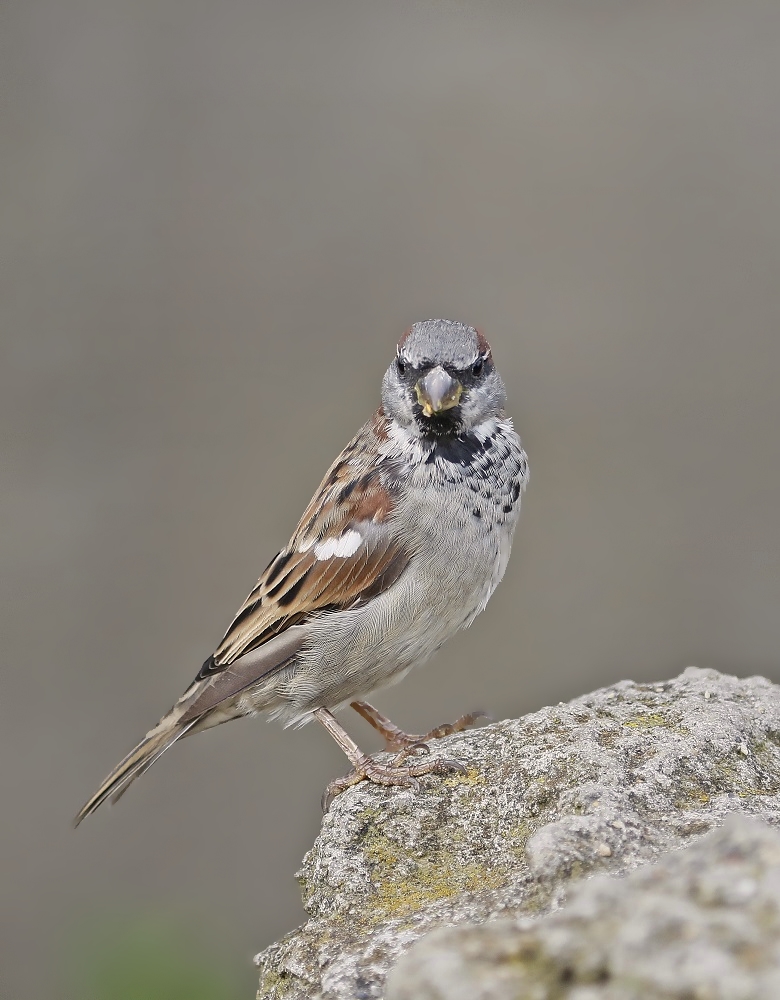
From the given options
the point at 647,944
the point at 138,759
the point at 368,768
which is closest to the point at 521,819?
the point at 368,768

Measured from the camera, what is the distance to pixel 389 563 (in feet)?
12.4

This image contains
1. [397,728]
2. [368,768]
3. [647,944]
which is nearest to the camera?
[647,944]

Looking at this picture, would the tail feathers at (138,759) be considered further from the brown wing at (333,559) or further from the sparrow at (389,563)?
the brown wing at (333,559)

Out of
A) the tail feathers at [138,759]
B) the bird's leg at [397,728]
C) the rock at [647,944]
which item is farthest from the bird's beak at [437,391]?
the rock at [647,944]

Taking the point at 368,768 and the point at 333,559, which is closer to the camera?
the point at 368,768

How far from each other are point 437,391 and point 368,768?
1.28m

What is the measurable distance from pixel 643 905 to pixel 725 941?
0.12 meters

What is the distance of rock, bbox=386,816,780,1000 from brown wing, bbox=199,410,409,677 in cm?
223

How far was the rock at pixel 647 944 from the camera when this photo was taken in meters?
1.35

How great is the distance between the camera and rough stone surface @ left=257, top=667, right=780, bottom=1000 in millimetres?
2301

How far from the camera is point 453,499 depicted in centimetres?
379

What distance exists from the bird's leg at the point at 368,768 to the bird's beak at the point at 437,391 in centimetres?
116

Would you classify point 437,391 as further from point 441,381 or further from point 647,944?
point 647,944

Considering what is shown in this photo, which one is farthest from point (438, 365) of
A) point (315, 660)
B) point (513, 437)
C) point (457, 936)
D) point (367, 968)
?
point (457, 936)
